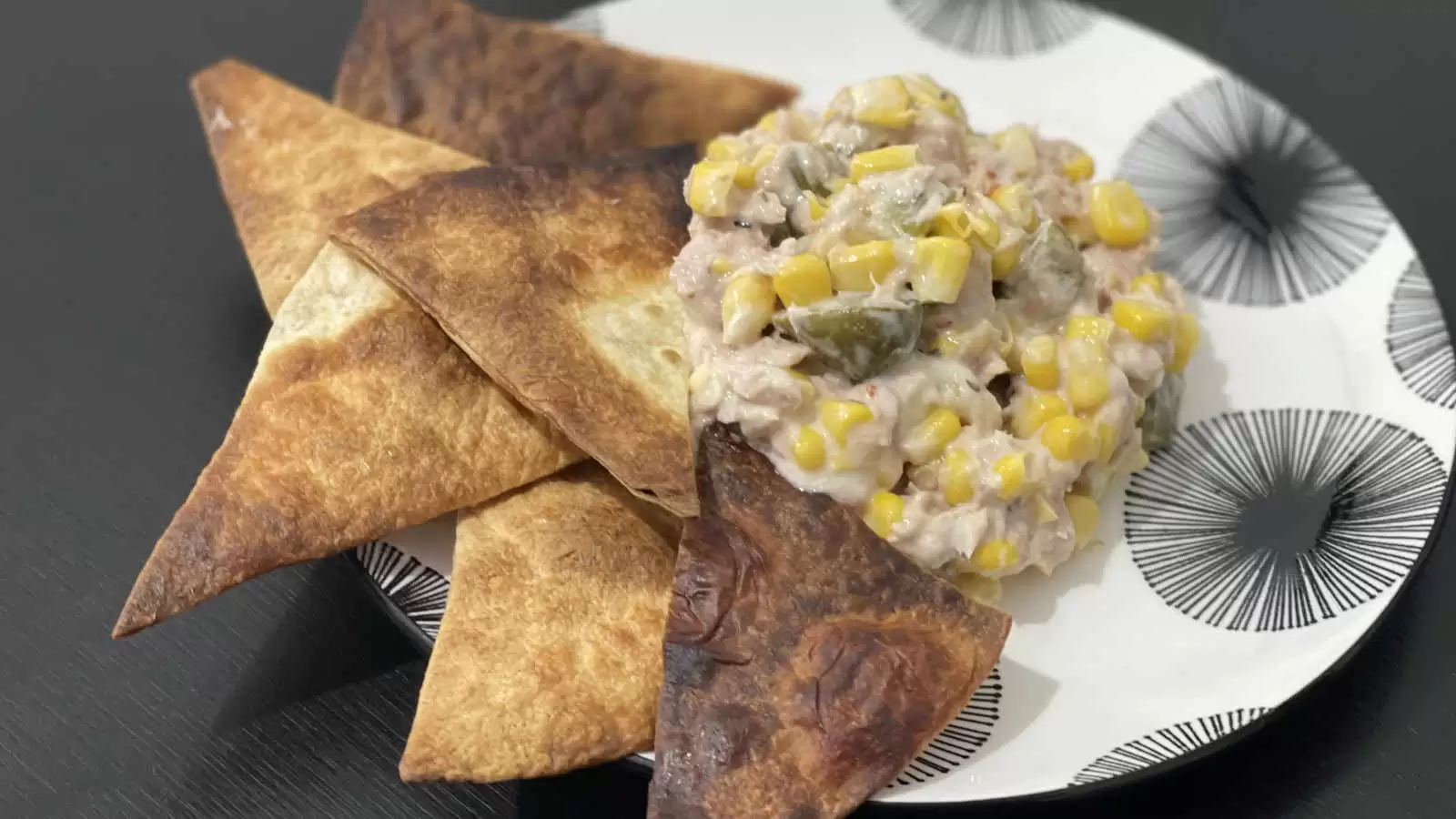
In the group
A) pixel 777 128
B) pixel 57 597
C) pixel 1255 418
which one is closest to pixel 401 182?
pixel 777 128

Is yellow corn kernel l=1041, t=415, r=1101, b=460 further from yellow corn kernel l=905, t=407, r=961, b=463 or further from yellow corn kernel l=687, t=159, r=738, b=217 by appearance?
yellow corn kernel l=687, t=159, r=738, b=217

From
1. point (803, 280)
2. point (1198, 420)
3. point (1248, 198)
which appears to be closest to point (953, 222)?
point (803, 280)

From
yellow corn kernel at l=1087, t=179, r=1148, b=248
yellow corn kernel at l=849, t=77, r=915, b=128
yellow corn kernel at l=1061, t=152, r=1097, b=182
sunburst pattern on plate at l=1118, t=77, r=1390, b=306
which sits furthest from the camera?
sunburst pattern on plate at l=1118, t=77, r=1390, b=306

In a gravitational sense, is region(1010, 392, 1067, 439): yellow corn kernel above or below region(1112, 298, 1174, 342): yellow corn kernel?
below

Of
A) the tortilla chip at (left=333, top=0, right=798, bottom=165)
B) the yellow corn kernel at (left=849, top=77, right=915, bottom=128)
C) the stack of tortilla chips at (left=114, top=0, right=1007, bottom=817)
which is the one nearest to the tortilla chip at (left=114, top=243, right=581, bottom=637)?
the stack of tortilla chips at (left=114, top=0, right=1007, bottom=817)

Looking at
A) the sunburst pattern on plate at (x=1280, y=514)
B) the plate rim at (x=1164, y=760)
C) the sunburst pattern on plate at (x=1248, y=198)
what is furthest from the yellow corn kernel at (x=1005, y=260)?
the plate rim at (x=1164, y=760)

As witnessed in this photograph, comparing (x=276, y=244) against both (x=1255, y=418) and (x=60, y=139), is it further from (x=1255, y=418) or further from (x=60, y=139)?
(x=1255, y=418)

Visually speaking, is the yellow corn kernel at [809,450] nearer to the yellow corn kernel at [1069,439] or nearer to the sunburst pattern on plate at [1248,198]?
the yellow corn kernel at [1069,439]
